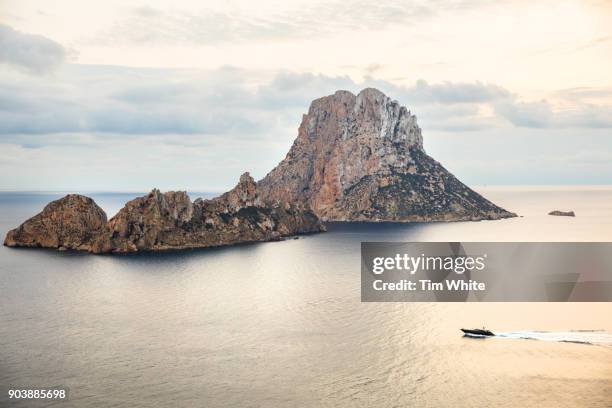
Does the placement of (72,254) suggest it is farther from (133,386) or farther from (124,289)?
(133,386)

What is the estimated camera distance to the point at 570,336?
287 feet

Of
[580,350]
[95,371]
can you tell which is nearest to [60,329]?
[95,371]

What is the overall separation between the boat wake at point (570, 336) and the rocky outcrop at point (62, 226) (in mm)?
143754

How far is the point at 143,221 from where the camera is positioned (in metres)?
191

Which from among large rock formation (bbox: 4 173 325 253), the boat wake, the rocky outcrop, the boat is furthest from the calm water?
the rocky outcrop

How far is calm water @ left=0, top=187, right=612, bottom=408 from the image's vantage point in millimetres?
66688

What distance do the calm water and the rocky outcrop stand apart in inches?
2218

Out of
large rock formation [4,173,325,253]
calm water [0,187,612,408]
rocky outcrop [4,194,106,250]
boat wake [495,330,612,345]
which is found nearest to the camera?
calm water [0,187,612,408]

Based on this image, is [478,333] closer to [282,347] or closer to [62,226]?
[282,347]

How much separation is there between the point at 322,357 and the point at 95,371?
30.1 meters

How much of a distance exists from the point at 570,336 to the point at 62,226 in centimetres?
16274

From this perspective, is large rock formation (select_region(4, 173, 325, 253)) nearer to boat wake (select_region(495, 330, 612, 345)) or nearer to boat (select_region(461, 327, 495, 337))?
boat (select_region(461, 327, 495, 337))

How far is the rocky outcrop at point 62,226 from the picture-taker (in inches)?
7426

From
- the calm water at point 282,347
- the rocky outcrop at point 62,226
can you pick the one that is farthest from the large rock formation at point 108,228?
the calm water at point 282,347
